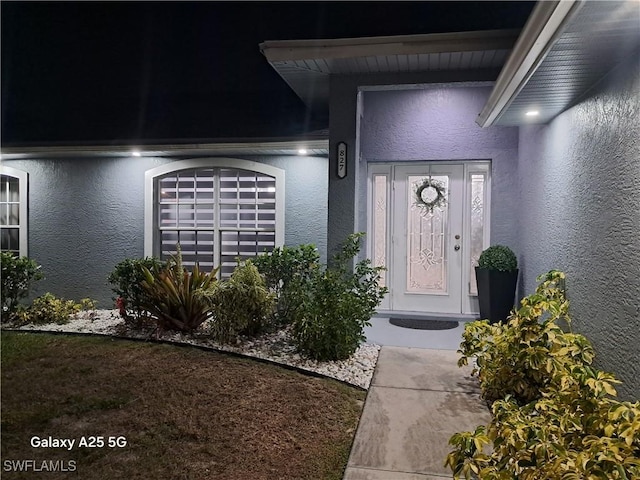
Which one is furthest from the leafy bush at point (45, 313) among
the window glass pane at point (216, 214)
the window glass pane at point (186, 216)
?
the window glass pane at point (186, 216)

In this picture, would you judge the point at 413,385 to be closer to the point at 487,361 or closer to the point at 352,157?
the point at 487,361

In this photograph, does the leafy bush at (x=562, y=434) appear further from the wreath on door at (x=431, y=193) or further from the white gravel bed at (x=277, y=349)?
the wreath on door at (x=431, y=193)

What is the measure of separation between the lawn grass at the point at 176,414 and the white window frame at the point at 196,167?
8.94 ft

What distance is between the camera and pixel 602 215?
336 centimetres

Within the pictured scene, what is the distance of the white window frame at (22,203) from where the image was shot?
25.8 ft

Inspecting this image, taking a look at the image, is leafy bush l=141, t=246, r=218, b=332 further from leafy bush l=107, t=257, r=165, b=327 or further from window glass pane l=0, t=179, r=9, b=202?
window glass pane l=0, t=179, r=9, b=202

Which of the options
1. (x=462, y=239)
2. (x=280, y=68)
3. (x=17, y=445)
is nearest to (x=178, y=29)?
(x=280, y=68)

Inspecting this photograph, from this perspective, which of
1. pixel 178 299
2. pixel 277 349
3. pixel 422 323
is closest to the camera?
pixel 277 349

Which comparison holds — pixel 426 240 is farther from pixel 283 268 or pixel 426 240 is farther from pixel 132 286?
pixel 132 286

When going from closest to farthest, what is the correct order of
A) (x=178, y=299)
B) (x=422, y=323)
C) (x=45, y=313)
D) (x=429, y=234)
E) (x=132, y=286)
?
(x=178, y=299) → (x=132, y=286) → (x=422, y=323) → (x=45, y=313) → (x=429, y=234)

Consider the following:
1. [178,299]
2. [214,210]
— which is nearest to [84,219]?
[214,210]

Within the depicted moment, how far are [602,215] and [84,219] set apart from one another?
7.56 meters

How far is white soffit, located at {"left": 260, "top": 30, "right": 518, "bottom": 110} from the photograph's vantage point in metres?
4.75

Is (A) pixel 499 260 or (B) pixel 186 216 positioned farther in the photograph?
(B) pixel 186 216
